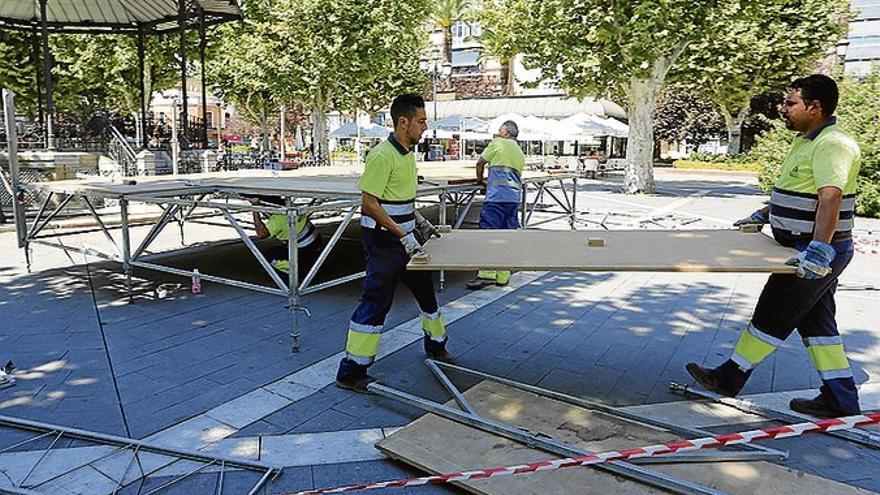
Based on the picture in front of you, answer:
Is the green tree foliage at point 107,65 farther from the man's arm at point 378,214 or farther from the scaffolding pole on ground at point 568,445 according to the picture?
the scaffolding pole on ground at point 568,445

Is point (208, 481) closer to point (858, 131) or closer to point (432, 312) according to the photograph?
point (432, 312)

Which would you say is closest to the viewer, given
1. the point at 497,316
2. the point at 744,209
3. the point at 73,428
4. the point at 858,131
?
the point at 73,428

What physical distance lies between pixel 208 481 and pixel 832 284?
11.6 ft

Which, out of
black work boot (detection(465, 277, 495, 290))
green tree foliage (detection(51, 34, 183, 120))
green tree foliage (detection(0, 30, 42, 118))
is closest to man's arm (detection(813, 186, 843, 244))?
black work boot (detection(465, 277, 495, 290))

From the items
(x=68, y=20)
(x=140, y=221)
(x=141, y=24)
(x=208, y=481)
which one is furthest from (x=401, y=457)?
(x=68, y=20)

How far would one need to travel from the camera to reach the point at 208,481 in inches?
120

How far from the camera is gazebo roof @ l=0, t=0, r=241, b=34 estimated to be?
14.8 meters

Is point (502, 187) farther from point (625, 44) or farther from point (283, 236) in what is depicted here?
point (625, 44)

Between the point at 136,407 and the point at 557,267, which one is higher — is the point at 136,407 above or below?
below

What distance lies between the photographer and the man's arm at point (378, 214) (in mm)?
3844

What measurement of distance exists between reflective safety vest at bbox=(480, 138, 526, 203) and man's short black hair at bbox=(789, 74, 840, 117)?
3.63 meters

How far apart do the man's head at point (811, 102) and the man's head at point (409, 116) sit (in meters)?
2.18

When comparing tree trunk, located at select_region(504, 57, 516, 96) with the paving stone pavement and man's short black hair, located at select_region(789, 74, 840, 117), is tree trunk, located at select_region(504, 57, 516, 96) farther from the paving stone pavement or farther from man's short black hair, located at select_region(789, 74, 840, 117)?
man's short black hair, located at select_region(789, 74, 840, 117)

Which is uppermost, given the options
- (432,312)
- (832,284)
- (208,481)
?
(832,284)
